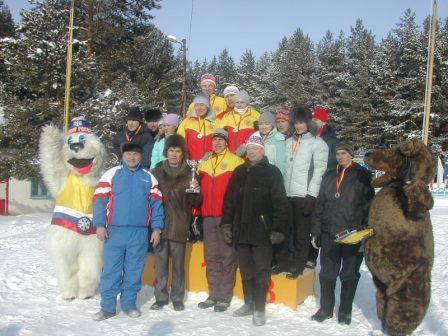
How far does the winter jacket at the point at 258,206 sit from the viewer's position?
5.18 metres

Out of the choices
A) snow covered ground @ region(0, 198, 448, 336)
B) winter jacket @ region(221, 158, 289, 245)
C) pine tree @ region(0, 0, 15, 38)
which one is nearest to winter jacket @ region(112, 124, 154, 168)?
snow covered ground @ region(0, 198, 448, 336)

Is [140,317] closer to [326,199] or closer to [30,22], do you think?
[326,199]

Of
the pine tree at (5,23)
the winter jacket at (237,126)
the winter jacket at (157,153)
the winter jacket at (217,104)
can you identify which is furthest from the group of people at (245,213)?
the pine tree at (5,23)

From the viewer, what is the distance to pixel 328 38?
54.9 metres

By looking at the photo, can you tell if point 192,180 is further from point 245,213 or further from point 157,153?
point 157,153

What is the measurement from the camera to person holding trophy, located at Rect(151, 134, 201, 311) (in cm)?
560

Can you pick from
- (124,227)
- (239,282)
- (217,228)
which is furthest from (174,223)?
(239,282)

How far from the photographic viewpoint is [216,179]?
5699mm

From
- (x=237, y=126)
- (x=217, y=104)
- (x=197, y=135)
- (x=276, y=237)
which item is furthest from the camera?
(x=217, y=104)

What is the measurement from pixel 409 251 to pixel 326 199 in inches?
44.4

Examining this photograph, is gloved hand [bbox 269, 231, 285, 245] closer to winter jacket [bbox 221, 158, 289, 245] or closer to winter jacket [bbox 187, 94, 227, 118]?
winter jacket [bbox 221, 158, 289, 245]

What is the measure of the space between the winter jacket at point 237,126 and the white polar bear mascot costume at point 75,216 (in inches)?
68.9

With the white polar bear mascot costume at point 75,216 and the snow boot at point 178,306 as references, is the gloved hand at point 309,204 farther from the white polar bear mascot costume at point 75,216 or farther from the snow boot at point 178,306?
the white polar bear mascot costume at point 75,216

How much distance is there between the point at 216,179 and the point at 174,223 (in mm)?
708
